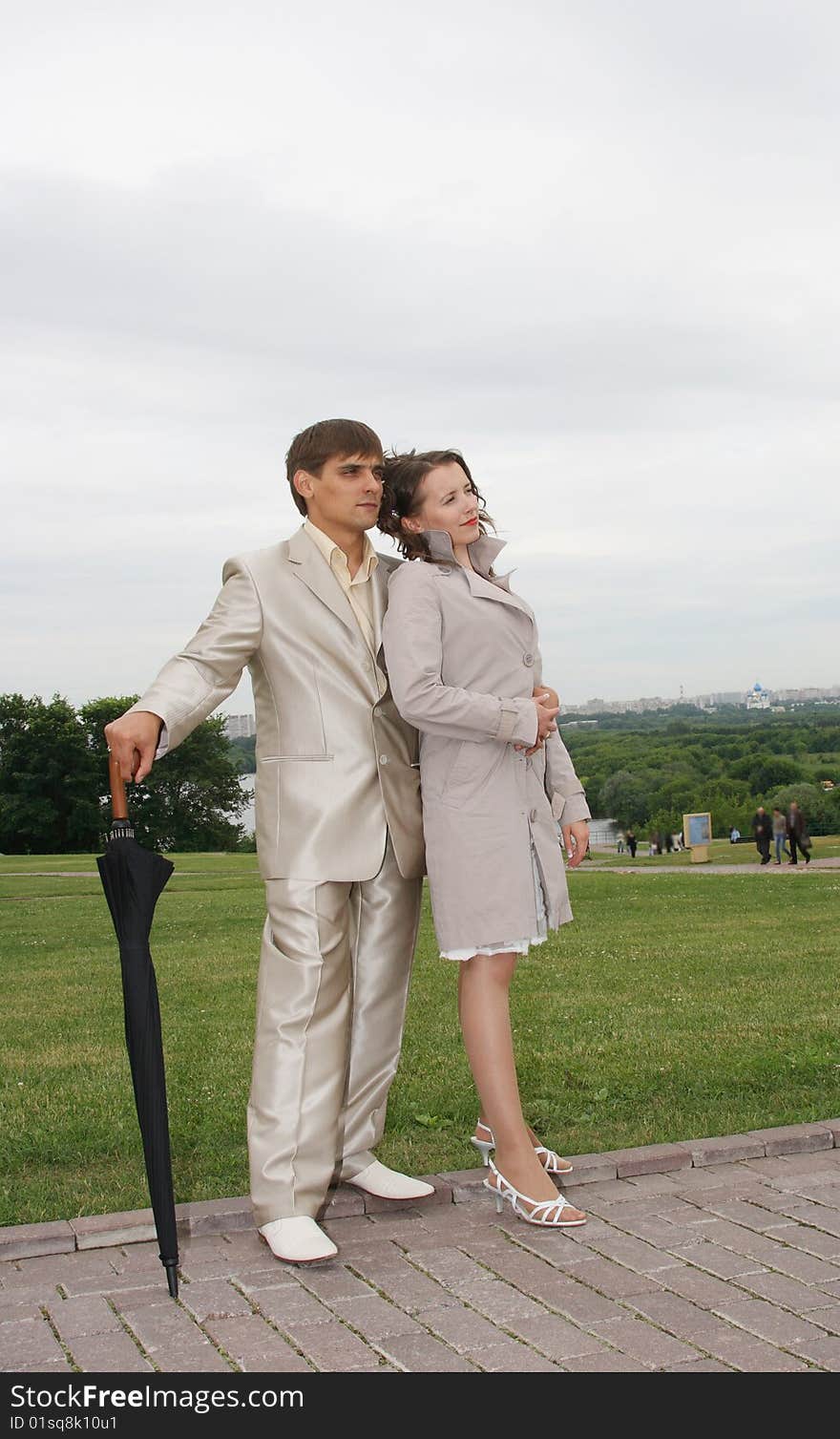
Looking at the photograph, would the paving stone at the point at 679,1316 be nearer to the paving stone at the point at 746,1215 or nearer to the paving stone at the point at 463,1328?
the paving stone at the point at 463,1328

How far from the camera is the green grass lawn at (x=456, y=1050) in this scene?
4.95 metres

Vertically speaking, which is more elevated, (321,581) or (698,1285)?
(321,581)

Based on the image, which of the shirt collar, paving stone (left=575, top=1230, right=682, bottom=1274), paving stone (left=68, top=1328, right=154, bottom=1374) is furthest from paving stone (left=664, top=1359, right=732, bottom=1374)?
the shirt collar

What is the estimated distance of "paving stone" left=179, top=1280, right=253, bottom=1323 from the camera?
3441 millimetres

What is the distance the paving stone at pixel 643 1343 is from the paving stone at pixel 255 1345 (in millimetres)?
709

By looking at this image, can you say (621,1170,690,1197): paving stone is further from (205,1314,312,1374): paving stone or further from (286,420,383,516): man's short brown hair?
(286,420,383,516): man's short brown hair

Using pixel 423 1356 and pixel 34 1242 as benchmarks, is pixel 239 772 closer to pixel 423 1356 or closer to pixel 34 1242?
pixel 34 1242

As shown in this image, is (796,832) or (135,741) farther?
(796,832)

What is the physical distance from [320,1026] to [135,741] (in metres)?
1.01

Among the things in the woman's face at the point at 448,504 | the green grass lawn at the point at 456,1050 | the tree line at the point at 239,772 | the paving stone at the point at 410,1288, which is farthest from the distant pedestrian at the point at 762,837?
the paving stone at the point at 410,1288

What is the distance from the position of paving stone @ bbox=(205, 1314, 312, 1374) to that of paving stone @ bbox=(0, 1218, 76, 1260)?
0.73m

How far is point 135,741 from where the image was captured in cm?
367

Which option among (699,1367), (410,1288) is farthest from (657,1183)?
(699,1367)
